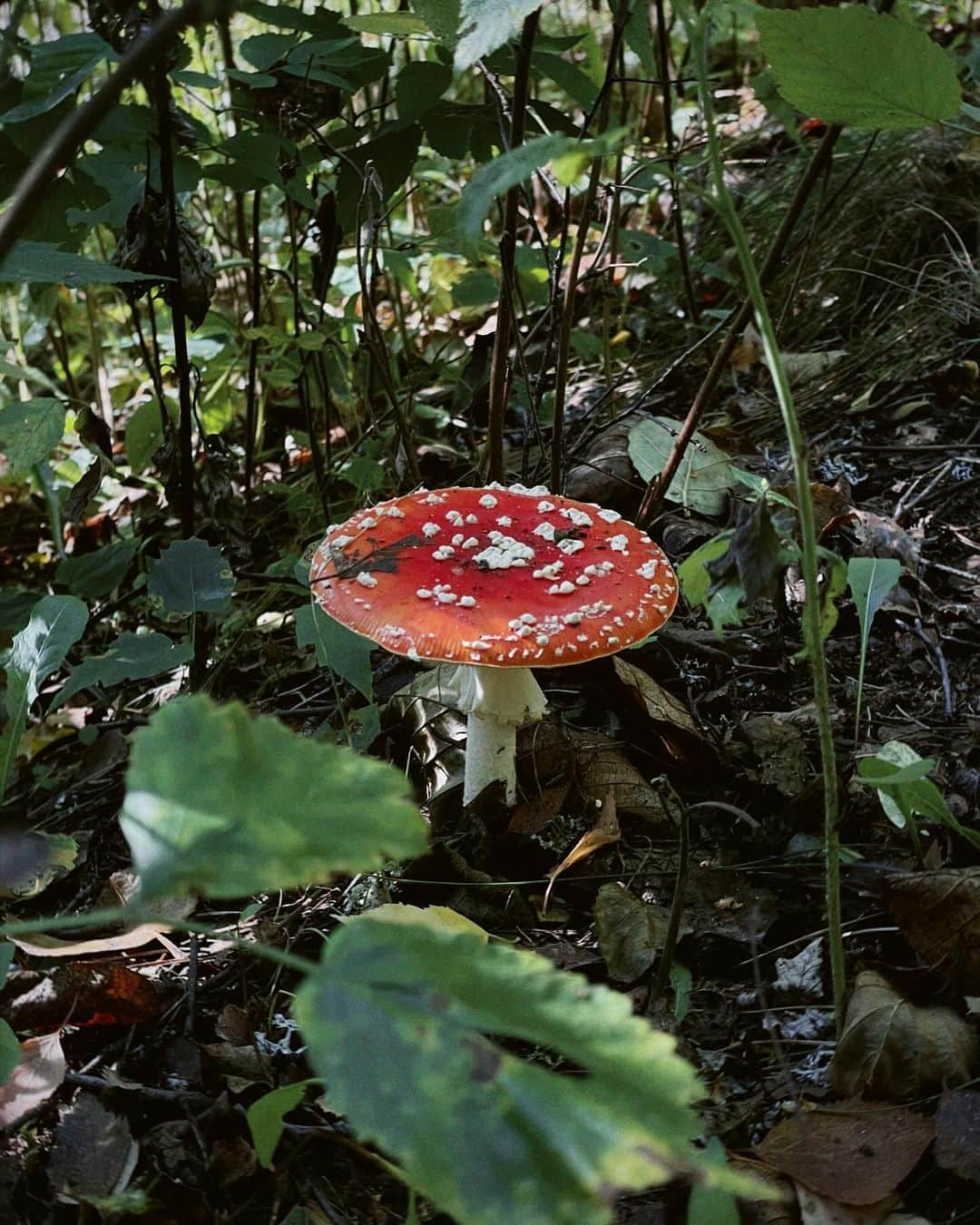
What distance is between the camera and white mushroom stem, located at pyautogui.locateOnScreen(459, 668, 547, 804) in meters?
2.64

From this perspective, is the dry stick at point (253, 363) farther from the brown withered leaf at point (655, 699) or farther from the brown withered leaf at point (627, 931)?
the brown withered leaf at point (627, 931)

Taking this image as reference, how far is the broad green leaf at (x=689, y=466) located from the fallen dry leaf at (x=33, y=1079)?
6.85ft

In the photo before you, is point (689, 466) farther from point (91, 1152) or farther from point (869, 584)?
point (91, 1152)

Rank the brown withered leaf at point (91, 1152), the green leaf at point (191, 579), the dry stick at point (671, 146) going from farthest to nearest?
1. the dry stick at point (671, 146)
2. the green leaf at point (191, 579)
3. the brown withered leaf at point (91, 1152)

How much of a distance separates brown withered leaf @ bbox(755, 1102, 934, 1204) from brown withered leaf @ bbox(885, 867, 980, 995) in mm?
283

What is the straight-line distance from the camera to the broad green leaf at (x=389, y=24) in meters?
2.71

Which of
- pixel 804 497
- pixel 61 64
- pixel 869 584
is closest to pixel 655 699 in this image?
pixel 869 584

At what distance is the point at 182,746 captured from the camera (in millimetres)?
1158

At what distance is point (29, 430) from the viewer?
110 inches

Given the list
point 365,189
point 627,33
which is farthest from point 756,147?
point 365,189

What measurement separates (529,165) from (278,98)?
2.09 m

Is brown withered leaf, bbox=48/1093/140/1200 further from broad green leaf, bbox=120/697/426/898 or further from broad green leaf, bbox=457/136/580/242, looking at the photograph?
broad green leaf, bbox=457/136/580/242

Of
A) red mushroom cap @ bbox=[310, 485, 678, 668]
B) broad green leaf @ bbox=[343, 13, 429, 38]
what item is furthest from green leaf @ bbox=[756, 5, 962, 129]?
broad green leaf @ bbox=[343, 13, 429, 38]

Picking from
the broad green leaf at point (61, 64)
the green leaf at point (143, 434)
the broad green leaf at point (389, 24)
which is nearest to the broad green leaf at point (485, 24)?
the broad green leaf at point (389, 24)
